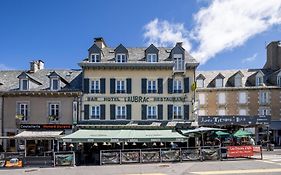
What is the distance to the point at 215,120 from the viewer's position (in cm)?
3469

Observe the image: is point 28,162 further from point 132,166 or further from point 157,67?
point 157,67

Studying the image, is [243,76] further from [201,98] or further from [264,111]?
[201,98]

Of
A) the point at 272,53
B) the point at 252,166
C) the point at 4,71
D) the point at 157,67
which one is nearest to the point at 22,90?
the point at 4,71

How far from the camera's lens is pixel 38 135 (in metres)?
27.7

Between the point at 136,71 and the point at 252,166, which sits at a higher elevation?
the point at 136,71

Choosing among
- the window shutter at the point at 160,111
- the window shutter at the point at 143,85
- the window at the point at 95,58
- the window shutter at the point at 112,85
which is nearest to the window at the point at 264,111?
the window shutter at the point at 160,111

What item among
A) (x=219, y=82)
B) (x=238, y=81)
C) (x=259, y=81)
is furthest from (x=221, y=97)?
(x=259, y=81)

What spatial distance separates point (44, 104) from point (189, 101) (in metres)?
13.0

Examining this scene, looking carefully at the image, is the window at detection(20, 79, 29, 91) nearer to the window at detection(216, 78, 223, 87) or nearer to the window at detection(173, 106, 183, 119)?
the window at detection(173, 106, 183, 119)

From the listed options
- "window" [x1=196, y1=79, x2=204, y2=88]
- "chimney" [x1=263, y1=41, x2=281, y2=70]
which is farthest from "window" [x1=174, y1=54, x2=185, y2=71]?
"chimney" [x1=263, y1=41, x2=281, y2=70]

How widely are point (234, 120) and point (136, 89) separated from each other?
36.1ft

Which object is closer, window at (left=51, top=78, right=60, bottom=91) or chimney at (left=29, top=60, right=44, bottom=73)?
window at (left=51, top=78, right=60, bottom=91)

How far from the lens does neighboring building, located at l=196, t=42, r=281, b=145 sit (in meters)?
41.2

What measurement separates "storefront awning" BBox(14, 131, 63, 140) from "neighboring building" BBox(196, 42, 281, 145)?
1853 cm
